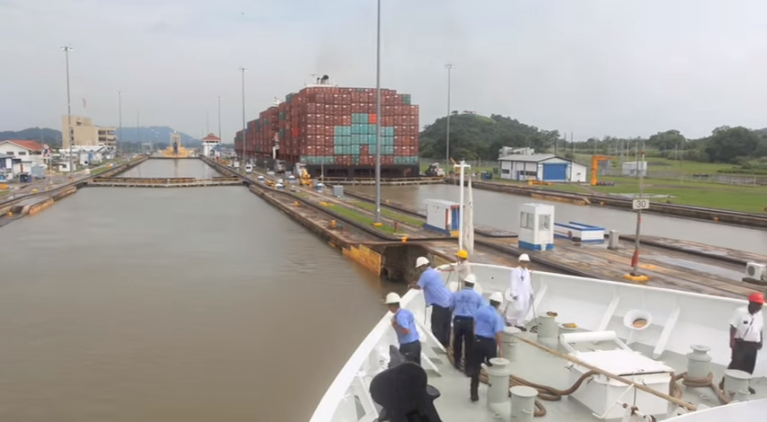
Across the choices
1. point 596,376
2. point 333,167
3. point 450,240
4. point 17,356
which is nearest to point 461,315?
point 596,376

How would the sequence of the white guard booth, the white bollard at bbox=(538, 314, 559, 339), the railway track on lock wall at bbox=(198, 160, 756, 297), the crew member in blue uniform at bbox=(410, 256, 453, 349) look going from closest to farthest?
the crew member in blue uniform at bbox=(410, 256, 453, 349), the white bollard at bbox=(538, 314, 559, 339), the railway track on lock wall at bbox=(198, 160, 756, 297), the white guard booth

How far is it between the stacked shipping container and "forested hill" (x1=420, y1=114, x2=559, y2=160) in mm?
8209

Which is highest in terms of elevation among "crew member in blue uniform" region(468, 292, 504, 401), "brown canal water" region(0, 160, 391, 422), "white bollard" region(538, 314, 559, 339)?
"crew member in blue uniform" region(468, 292, 504, 401)

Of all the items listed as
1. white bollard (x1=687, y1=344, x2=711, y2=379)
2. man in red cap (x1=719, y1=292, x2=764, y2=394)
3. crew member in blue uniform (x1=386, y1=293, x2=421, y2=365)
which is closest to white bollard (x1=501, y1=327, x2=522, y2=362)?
crew member in blue uniform (x1=386, y1=293, x2=421, y2=365)

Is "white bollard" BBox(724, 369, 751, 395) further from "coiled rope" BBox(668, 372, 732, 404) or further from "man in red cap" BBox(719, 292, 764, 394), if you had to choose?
"man in red cap" BBox(719, 292, 764, 394)

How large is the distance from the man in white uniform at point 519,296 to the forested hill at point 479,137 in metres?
64.8

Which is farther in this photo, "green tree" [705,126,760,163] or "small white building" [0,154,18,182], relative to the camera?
"green tree" [705,126,760,163]

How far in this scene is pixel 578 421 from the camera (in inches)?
220

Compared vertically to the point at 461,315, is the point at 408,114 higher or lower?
higher

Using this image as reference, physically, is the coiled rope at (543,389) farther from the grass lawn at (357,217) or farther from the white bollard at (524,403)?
the grass lawn at (357,217)

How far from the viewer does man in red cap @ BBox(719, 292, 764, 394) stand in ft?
20.7

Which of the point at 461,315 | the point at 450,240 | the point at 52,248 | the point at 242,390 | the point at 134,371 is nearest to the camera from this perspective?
the point at 461,315

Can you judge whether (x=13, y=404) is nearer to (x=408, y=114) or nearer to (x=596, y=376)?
(x=596, y=376)

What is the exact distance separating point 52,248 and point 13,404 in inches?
649
